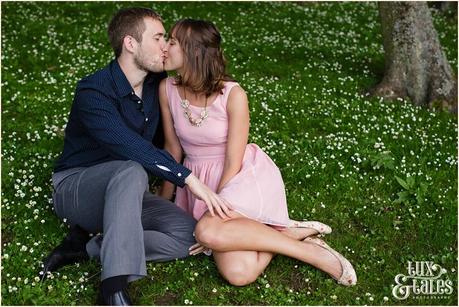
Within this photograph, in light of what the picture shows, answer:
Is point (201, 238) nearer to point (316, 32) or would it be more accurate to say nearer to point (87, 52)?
point (87, 52)

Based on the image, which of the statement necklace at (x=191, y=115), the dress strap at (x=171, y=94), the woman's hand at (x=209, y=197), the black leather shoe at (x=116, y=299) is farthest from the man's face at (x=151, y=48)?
the black leather shoe at (x=116, y=299)

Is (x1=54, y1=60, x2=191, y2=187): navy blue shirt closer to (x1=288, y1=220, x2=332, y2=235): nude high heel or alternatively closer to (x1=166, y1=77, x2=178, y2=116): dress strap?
(x1=166, y1=77, x2=178, y2=116): dress strap

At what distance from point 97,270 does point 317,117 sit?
5107mm

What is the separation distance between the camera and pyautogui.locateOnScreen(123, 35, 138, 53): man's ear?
6207 millimetres

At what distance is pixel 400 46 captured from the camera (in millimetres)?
11008

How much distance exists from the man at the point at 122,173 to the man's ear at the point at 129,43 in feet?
0.03

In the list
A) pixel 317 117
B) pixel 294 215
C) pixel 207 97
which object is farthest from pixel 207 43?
pixel 317 117

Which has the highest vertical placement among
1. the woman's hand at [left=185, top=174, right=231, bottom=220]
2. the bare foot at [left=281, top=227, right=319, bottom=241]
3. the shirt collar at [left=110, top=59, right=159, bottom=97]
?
the shirt collar at [left=110, top=59, right=159, bottom=97]

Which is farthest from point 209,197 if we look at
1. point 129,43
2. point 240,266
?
point 129,43

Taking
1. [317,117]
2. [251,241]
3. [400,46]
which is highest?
[400,46]

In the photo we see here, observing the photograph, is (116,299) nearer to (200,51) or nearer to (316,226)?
(316,226)

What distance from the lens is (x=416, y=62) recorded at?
1091 cm

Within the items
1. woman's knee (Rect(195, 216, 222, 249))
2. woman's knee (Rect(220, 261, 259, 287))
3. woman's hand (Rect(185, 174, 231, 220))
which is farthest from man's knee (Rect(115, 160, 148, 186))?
woman's knee (Rect(220, 261, 259, 287))

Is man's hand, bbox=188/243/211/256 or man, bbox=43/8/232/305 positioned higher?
man, bbox=43/8/232/305
